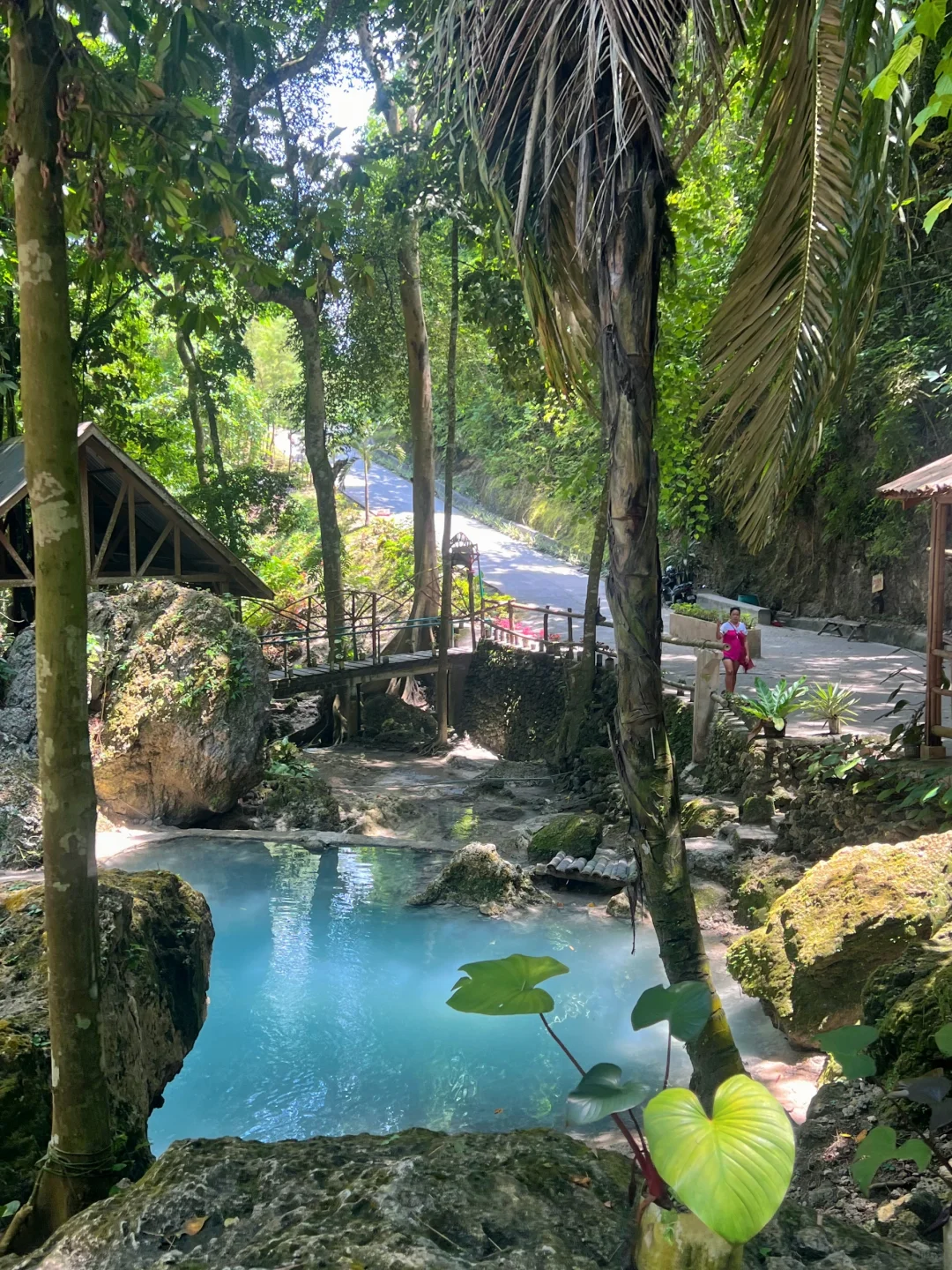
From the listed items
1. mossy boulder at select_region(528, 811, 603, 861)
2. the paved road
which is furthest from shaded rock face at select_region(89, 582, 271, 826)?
the paved road

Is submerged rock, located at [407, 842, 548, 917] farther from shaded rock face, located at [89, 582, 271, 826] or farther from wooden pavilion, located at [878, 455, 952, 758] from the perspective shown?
wooden pavilion, located at [878, 455, 952, 758]

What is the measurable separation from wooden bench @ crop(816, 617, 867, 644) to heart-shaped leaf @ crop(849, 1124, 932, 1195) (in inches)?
644

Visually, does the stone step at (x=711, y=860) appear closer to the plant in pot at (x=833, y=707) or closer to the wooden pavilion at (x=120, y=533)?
the plant in pot at (x=833, y=707)

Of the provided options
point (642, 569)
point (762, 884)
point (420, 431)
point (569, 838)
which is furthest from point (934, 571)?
point (420, 431)

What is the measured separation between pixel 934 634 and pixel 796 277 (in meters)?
6.03

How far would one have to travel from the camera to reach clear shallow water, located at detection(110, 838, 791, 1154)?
647 cm

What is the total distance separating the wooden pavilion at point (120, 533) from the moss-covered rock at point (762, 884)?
821 centimetres

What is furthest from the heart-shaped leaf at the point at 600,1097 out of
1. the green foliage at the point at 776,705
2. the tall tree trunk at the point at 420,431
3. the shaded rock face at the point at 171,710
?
the tall tree trunk at the point at 420,431

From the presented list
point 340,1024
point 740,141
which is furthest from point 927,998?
point 740,141

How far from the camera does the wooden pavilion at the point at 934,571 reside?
778 cm

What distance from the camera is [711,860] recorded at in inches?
387

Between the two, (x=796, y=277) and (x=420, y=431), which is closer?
(x=796, y=277)

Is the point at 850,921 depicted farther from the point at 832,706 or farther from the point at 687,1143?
the point at 832,706

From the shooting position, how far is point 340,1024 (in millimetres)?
7754
